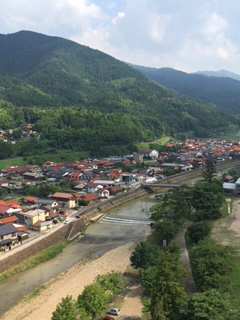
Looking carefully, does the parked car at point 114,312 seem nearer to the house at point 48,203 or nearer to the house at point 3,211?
the house at point 3,211

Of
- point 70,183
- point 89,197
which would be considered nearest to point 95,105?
point 70,183

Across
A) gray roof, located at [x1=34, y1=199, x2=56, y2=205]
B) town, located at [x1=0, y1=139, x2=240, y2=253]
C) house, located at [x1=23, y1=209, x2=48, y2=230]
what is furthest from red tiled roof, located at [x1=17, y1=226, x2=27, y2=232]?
gray roof, located at [x1=34, y1=199, x2=56, y2=205]

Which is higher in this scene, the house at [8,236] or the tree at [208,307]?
the tree at [208,307]

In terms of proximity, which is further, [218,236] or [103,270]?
[218,236]

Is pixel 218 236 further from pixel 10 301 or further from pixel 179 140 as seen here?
pixel 179 140

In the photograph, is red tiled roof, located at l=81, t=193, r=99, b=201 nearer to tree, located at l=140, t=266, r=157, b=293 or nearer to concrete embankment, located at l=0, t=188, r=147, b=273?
concrete embankment, located at l=0, t=188, r=147, b=273

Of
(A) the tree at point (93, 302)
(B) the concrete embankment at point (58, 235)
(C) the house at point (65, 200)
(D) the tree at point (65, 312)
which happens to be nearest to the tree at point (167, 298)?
(A) the tree at point (93, 302)

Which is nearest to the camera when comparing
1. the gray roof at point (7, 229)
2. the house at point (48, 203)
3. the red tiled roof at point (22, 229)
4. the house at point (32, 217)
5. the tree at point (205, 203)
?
the gray roof at point (7, 229)

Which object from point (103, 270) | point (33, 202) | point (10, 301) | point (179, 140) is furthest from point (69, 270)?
point (179, 140)
